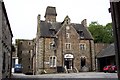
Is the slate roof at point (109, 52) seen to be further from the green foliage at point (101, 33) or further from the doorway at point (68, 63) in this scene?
the green foliage at point (101, 33)

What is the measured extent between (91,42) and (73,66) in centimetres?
650

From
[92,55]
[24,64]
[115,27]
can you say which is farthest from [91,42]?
[115,27]

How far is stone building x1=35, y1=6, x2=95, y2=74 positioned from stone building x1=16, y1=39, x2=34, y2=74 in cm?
1509

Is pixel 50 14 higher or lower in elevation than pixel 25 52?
higher

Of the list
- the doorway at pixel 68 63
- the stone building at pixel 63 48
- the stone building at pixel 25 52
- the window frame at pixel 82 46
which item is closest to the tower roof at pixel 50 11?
the stone building at pixel 63 48

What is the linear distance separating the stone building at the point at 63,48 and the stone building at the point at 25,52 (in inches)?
594

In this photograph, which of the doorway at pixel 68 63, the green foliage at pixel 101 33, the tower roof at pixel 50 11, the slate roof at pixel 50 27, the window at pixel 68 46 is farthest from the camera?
the green foliage at pixel 101 33

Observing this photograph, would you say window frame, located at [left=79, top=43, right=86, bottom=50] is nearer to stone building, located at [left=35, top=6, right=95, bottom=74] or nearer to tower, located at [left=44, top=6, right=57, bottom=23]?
stone building, located at [left=35, top=6, right=95, bottom=74]

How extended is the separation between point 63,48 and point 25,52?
2061 centimetres

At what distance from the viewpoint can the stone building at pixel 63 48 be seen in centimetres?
4059

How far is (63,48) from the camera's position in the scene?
42.2m

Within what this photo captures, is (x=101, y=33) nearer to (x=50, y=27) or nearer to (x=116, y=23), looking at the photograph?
(x=50, y=27)

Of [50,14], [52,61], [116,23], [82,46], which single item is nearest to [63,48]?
[52,61]

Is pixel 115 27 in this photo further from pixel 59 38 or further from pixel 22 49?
pixel 22 49
